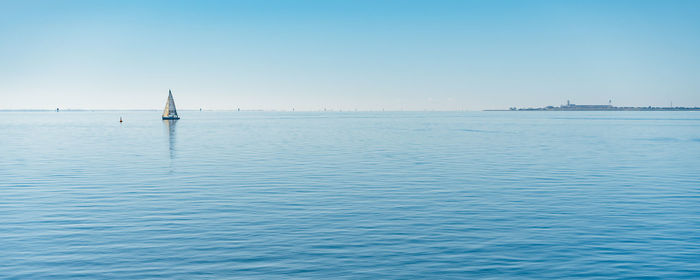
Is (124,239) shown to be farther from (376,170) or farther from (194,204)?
(376,170)

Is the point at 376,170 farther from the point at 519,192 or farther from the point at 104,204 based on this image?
the point at 104,204

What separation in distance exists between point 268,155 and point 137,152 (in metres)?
15.6

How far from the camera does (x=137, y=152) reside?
6028 centimetres

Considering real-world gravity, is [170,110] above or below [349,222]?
above

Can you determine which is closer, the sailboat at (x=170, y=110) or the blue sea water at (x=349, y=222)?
the blue sea water at (x=349, y=222)

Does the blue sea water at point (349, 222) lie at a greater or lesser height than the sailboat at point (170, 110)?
lesser

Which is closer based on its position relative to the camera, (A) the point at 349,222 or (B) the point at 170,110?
(A) the point at 349,222

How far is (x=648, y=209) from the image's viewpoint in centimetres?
2573

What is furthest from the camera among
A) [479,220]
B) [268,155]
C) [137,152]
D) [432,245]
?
[137,152]

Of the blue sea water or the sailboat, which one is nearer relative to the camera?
the blue sea water

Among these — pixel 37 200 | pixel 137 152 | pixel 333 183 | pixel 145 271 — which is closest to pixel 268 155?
pixel 137 152

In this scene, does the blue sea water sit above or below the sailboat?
below

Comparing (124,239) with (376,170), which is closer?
(124,239)

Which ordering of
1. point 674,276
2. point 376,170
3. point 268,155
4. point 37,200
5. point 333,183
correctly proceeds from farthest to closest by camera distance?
point 268,155 → point 376,170 → point 333,183 → point 37,200 → point 674,276
